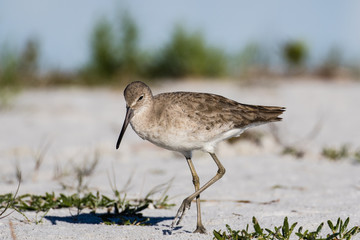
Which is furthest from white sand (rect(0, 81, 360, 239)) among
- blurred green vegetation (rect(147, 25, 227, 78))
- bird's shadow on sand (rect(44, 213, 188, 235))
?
blurred green vegetation (rect(147, 25, 227, 78))

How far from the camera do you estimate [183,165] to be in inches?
241

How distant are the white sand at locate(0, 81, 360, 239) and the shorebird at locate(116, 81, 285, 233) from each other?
1.62 ft

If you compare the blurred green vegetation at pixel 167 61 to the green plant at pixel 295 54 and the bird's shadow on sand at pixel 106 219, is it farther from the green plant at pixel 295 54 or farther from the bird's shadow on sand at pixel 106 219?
the bird's shadow on sand at pixel 106 219

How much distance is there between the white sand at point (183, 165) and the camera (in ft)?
12.6

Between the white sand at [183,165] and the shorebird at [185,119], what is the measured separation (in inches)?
19.4

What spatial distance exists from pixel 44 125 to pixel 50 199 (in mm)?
4805

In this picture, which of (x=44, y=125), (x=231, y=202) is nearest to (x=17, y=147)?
(x=44, y=125)

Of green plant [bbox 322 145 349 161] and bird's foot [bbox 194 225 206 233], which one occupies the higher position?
green plant [bbox 322 145 349 161]

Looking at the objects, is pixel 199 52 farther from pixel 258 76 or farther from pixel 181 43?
pixel 258 76

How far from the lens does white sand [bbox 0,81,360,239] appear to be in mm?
3842

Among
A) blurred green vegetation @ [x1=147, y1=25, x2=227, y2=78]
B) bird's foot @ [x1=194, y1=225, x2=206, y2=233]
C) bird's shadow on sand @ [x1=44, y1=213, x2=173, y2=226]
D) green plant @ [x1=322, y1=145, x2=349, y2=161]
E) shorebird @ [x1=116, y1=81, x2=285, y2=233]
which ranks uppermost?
blurred green vegetation @ [x1=147, y1=25, x2=227, y2=78]

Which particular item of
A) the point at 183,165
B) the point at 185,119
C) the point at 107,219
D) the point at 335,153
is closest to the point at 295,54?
the point at 335,153

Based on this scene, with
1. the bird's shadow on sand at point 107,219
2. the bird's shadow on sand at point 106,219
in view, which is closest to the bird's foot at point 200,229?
the bird's shadow on sand at point 107,219

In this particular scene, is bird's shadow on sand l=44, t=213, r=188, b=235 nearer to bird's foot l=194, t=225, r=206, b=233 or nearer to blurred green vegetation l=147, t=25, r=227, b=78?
bird's foot l=194, t=225, r=206, b=233
